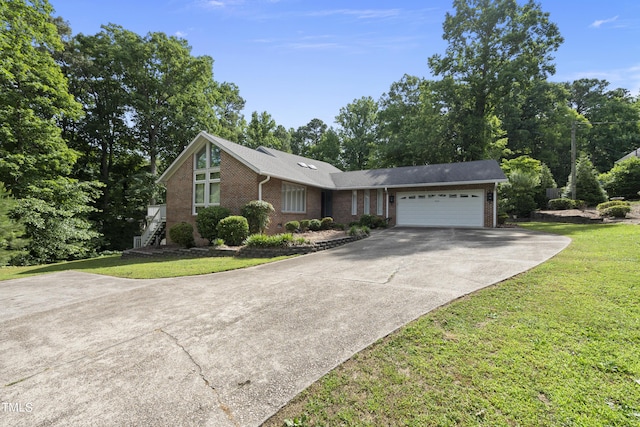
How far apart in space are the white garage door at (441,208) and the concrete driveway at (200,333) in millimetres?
7760

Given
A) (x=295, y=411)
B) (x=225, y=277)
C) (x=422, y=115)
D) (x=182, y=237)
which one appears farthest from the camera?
(x=422, y=115)

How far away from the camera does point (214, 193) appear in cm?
1480

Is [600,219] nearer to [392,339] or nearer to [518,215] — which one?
[518,215]

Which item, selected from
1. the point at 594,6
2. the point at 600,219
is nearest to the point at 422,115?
the point at 600,219

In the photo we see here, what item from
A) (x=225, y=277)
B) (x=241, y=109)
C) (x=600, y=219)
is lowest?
(x=225, y=277)

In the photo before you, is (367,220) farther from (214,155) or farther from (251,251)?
(214,155)

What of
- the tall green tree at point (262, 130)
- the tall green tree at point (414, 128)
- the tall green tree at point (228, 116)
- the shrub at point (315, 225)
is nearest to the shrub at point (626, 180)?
the tall green tree at point (414, 128)

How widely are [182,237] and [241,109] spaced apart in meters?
27.5

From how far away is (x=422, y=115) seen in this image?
2489cm

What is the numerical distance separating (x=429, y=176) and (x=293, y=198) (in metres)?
7.87

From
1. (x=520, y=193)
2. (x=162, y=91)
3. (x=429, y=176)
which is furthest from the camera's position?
(x=162, y=91)

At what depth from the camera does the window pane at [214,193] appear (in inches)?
577

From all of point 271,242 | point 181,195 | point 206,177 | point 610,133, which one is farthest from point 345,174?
point 610,133

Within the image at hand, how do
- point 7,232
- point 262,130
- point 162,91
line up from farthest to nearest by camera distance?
point 262,130 < point 162,91 < point 7,232
